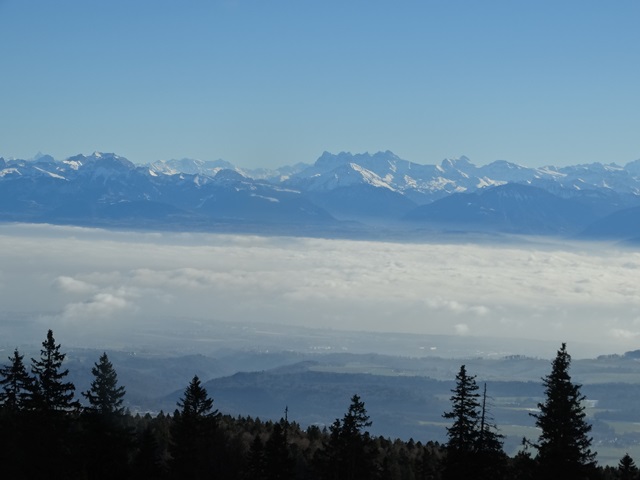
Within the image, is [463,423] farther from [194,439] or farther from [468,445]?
[194,439]

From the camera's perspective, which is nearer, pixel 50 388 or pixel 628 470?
pixel 50 388

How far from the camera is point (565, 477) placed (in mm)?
48562

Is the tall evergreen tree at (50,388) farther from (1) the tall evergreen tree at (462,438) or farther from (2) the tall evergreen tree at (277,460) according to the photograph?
(1) the tall evergreen tree at (462,438)

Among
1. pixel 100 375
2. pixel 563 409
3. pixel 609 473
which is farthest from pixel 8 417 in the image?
pixel 609 473

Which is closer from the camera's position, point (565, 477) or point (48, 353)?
point (565, 477)

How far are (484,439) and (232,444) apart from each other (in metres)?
34.9

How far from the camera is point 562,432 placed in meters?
49.4

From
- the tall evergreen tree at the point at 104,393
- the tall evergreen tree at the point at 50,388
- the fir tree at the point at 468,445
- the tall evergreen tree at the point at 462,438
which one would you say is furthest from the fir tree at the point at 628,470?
the tall evergreen tree at the point at 50,388

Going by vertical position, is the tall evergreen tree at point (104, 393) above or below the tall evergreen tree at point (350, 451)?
above

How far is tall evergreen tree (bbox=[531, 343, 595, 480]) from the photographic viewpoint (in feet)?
159

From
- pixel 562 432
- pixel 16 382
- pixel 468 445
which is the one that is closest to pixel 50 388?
pixel 16 382

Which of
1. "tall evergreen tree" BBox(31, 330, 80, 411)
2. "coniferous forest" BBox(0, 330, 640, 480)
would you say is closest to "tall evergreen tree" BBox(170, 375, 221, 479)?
"coniferous forest" BBox(0, 330, 640, 480)

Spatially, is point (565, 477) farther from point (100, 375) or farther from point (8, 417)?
point (8, 417)

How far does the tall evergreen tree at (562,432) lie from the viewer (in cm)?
4856
